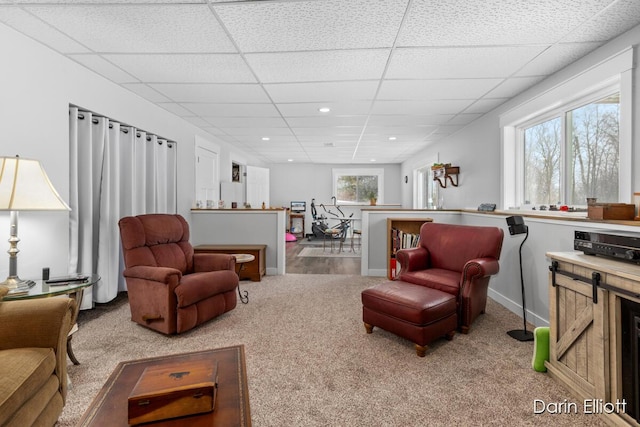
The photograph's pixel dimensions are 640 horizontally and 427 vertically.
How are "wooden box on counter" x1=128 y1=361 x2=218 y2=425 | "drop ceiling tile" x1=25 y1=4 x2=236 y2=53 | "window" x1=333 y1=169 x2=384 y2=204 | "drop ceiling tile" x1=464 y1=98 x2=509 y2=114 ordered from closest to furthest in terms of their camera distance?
"wooden box on counter" x1=128 y1=361 x2=218 y2=425 → "drop ceiling tile" x1=25 y1=4 x2=236 y2=53 → "drop ceiling tile" x1=464 y1=98 x2=509 y2=114 → "window" x1=333 y1=169 x2=384 y2=204

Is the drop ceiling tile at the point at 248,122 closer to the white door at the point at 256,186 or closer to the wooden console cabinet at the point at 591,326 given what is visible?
the white door at the point at 256,186

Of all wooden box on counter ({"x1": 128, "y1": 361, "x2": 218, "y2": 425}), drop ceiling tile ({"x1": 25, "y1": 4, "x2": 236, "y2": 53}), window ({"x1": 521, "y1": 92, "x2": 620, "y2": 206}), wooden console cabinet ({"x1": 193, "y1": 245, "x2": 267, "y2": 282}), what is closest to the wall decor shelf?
window ({"x1": 521, "y1": 92, "x2": 620, "y2": 206})

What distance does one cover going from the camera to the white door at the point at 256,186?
7355mm

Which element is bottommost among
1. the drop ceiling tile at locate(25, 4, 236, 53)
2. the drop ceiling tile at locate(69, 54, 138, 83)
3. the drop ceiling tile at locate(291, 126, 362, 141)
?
the drop ceiling tile at locate(25, 4, 236, 53)

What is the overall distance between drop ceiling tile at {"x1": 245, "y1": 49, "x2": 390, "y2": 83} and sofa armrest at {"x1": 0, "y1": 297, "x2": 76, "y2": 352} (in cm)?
221

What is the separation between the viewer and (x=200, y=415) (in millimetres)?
1034

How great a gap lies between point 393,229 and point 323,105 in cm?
208

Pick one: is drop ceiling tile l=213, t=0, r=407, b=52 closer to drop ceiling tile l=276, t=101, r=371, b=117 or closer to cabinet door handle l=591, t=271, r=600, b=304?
drop ceiling tile l=276, t=101, r=371, b=117

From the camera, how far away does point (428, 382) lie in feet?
6.29

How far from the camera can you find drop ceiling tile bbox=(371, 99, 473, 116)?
12.2 ft

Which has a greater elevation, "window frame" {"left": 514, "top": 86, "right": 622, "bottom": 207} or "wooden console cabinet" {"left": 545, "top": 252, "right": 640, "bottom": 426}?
"window frame" {"left": 514, "top": 86, "right": 622, "bottom": 207}

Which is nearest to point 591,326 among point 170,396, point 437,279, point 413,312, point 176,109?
point 413,312

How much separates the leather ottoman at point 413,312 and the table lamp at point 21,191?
7.53 ft

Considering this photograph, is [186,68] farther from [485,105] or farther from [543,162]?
[543,162]
